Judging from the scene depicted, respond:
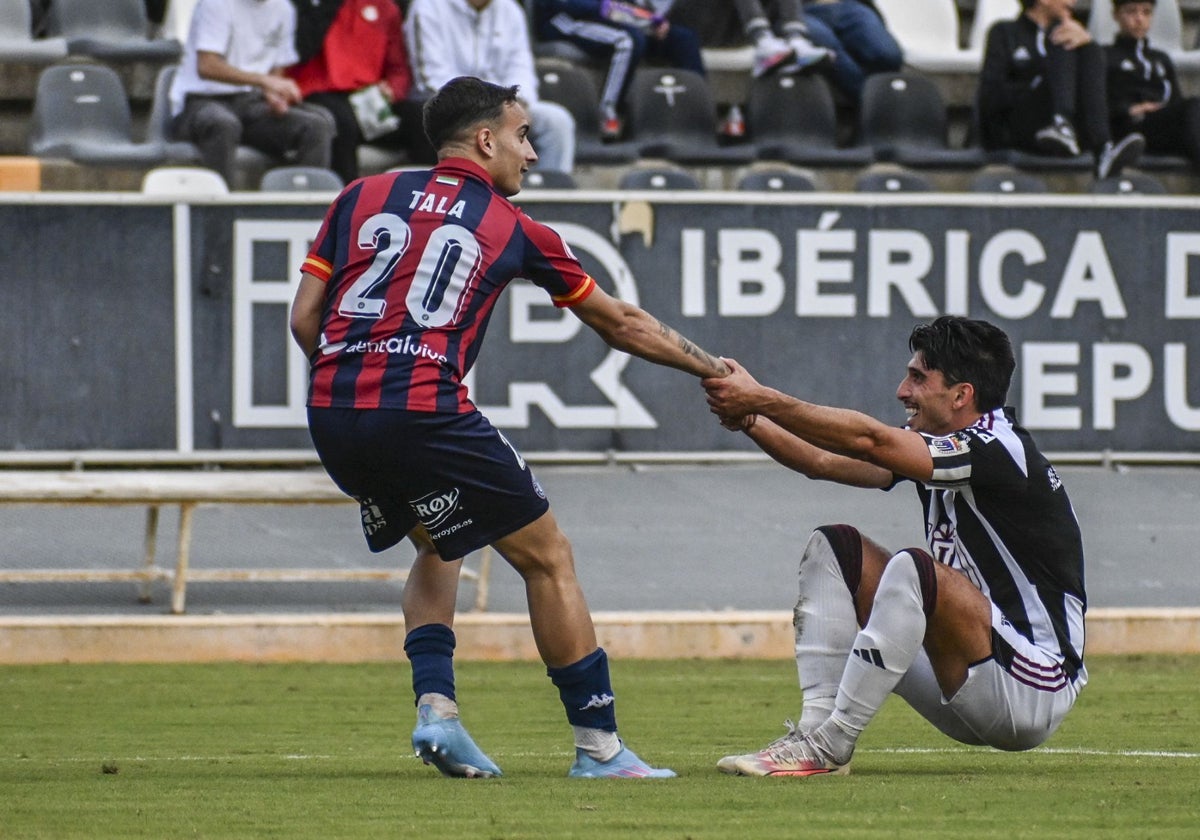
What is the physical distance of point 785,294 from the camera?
39.9 ft

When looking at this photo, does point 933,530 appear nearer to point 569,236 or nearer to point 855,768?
point 855,768

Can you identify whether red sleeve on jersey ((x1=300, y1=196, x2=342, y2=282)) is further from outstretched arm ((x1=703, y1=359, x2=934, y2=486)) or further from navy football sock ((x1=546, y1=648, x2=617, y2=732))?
navy football sock ((x1=546, y1=648, x2=617, y2=732))

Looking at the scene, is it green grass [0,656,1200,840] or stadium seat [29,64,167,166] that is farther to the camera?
stadium seat [29,64,167,166]

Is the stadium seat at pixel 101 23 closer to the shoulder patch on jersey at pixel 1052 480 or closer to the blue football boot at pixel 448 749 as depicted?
the blue football boot at pixel 448 749

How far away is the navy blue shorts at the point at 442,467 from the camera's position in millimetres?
5305

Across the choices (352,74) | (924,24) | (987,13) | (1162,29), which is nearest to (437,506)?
(352,74)

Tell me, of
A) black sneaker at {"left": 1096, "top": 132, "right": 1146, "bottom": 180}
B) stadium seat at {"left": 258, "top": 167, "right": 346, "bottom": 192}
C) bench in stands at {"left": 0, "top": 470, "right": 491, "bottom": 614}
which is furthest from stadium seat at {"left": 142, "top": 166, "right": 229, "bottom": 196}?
black sneaker at {"left": 1096, "top": 132, "right": 1146, "bottom": 180}

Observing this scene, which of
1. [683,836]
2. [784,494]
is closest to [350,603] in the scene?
[784,494]

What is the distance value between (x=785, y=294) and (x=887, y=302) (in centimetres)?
62

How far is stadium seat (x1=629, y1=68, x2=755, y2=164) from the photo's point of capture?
14.5m

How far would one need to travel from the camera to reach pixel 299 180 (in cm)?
1230

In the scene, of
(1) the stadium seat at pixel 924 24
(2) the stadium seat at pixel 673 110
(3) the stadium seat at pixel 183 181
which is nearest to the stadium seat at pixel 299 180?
(3) the stadium seat at pixel 183 181

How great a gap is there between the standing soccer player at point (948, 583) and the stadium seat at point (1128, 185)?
27.8 feet

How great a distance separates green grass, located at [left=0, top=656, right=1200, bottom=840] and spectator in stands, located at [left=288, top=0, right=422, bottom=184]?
5.15 meters
